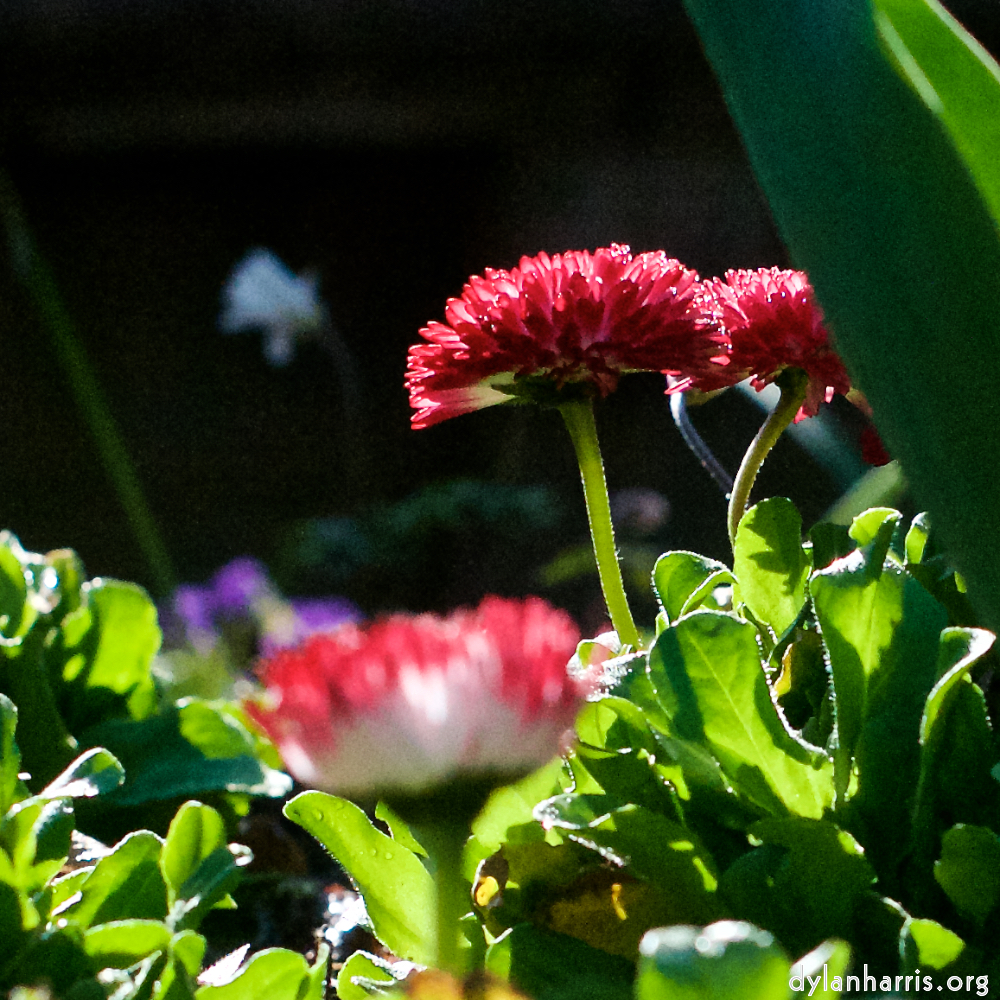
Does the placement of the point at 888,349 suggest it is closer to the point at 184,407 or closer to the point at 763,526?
the point at 763,526

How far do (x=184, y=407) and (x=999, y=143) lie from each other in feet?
7.84

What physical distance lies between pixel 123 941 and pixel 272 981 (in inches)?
2.0

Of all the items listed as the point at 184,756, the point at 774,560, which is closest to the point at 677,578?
the point at 774,560

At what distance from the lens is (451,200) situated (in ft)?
8.19

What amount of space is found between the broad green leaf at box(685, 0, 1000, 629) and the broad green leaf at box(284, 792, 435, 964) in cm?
22

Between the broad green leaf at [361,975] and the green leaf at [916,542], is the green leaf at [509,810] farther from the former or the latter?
the green leaf at [916,542]

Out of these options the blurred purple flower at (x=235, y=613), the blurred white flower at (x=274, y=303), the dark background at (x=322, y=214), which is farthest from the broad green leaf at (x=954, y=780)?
the blurred white flower at (x=274, y=303)

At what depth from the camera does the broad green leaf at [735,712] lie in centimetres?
36

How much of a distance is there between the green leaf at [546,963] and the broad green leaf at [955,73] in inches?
10.1

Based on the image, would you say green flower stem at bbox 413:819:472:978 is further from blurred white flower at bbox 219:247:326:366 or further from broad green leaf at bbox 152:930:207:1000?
blurred white flower at bbox 219:247:326:366

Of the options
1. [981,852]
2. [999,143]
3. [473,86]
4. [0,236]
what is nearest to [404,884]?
[981,852]

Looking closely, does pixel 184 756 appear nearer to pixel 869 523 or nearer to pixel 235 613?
pixel 869 523

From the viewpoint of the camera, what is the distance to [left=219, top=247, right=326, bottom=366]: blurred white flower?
2260 millimetres

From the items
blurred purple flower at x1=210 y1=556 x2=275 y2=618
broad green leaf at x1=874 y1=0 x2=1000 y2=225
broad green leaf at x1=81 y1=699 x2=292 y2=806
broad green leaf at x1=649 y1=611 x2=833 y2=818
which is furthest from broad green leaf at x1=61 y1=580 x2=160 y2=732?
blurred purple flower at x1=210 y1=556 x2=275 y2=618
